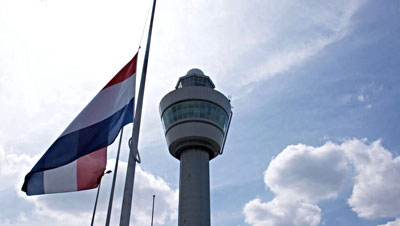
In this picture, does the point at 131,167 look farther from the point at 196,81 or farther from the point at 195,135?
the point at 196,81

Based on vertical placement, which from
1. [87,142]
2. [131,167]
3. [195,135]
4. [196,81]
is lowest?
[131,167]

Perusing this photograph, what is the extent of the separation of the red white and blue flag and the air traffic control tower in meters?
33.6

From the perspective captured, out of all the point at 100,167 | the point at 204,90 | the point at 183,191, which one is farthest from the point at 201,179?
the point at 100,167

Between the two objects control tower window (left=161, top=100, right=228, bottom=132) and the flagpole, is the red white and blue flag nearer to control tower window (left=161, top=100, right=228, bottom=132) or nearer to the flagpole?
the flagpole

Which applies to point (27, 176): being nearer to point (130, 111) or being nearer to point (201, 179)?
point (130, 111)

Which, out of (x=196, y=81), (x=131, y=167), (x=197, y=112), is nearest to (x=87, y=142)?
(x=131, y=167)

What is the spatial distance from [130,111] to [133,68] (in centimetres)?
171

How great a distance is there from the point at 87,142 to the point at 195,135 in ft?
119

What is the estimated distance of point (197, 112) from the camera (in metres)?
49.2

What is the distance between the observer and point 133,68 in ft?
41.7

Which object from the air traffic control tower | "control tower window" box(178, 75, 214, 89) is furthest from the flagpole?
"control tower window" box(178, 75, 214, 89)

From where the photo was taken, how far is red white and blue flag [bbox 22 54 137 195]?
36.9ft

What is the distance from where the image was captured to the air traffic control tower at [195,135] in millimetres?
45594

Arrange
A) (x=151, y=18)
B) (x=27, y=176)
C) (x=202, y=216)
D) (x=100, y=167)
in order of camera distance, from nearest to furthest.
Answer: (x=27, y=176) → (x=100, y=167) → (x=151, y=18) → (x=202, y=216)
